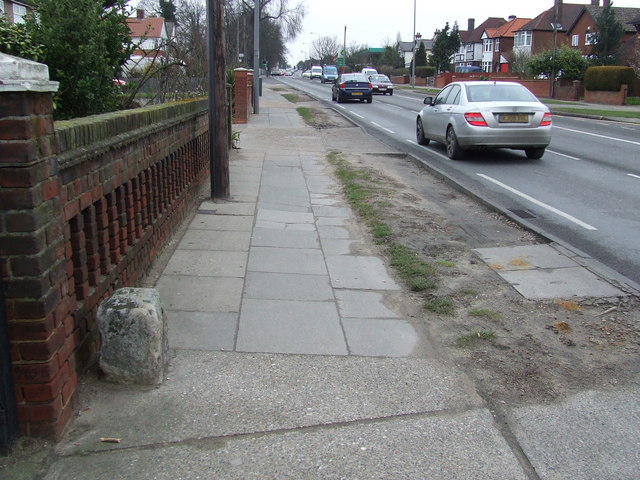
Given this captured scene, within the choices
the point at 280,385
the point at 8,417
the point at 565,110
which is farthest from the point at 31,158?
the point at 565,110

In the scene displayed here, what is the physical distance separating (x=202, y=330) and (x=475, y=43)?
117019 mm

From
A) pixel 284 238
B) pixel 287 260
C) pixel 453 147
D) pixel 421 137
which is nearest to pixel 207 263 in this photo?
pixel 287 260

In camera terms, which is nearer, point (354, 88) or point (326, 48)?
point (354, 88)

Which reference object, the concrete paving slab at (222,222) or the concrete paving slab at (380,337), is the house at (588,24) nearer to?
the concrete paving slab at (222,222)

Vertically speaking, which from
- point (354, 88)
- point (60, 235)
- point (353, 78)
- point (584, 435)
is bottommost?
point (584, 435)

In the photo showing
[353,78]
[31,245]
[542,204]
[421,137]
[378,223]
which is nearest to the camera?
[31,245]

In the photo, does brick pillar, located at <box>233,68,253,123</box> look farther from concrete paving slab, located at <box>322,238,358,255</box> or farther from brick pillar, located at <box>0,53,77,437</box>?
brick pillar, located at <box>0,53,77,437</box>

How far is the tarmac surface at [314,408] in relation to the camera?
3.04 meters

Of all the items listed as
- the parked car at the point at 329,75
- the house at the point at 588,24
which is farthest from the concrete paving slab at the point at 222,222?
the parked car at the point at 329,75

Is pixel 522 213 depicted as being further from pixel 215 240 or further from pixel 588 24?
pixel 588 24

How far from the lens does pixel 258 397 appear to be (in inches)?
144

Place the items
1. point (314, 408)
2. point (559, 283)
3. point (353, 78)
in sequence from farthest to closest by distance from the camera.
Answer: point (353, 78)
point (559, 283)
point (314, 408)

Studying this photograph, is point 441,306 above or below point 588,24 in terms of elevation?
below

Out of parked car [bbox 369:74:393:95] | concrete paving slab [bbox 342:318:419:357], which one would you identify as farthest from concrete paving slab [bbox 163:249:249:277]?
parked car [bbox 369:74:393:95]
